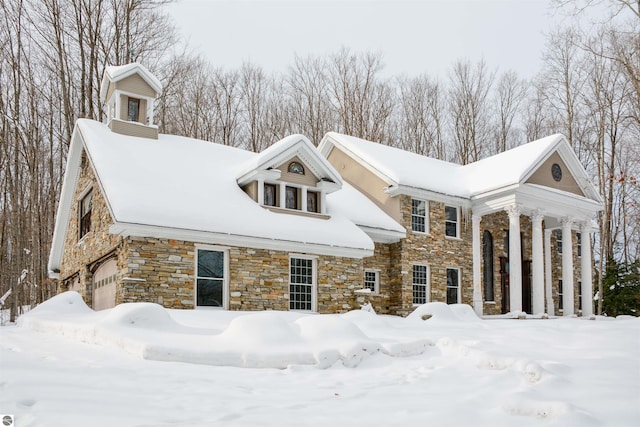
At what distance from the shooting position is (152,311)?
29.8ft

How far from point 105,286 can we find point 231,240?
3.86 meters

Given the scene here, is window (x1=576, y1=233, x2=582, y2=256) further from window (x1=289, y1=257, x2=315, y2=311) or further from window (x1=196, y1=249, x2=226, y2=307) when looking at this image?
window (x1=196, y1=249, x2=226, y2=307)

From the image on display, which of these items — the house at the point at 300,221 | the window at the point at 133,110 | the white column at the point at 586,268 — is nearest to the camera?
the house at the point at 300,221

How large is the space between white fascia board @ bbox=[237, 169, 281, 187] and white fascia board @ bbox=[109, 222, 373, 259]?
7.39ft

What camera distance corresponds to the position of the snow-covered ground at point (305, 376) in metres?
4.76

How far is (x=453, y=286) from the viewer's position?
2222cm

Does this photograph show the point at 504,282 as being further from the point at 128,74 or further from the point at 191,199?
the point at 128,74

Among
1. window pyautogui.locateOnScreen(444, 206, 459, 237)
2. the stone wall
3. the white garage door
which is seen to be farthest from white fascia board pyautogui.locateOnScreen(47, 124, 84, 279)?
window pyautogui.locateOnScreen(444, 206, 459, 237)

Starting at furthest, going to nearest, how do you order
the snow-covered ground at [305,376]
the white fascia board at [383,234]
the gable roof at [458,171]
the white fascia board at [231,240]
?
the gable roof at [458,171]
the white fascia board at [383,234]
the white fascia board at [231,240]
the snow-covered ground at [305,376]

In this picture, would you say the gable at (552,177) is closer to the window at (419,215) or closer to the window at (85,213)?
the window at (419,215)

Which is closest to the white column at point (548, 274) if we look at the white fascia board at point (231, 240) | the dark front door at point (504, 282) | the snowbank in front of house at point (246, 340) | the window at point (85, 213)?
the dark front door at point (504, 282)

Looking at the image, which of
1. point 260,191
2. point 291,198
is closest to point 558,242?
point 291,198

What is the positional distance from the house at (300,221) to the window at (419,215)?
0.05 m

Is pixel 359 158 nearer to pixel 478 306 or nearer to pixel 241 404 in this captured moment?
pixel 478 306
